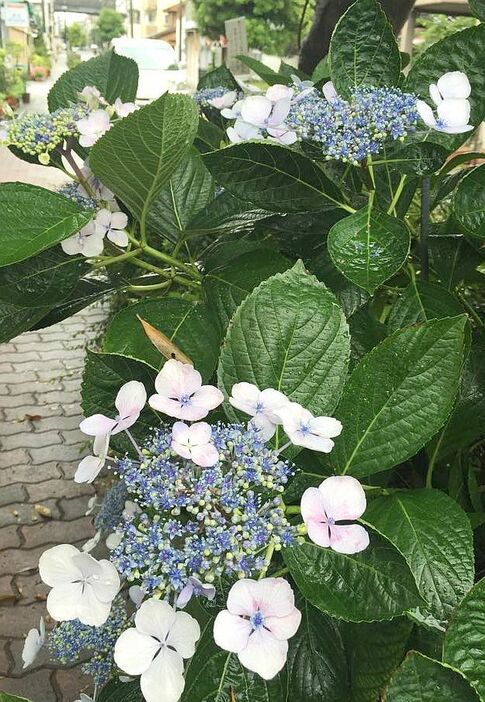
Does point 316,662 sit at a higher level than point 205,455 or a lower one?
lower

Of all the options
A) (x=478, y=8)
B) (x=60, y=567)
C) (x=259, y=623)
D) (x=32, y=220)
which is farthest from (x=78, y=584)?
(x=478, y=8)

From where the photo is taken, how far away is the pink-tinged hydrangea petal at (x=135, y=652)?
414 millimetres

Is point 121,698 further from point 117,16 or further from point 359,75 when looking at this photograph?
point 117,16

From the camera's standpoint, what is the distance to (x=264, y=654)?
404 mm

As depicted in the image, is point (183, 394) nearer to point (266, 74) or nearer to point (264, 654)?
point (264, 654)

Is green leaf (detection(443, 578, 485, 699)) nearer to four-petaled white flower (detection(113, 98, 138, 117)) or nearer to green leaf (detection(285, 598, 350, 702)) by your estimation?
green leaf (detection(285, 598, 350, 702))

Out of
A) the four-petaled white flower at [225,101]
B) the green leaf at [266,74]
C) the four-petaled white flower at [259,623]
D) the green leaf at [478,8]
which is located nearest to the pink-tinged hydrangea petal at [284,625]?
the four-petaled white flower at [259,623]

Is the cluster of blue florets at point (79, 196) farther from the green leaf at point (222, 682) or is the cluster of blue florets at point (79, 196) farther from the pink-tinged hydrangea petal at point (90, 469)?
the green leaf at point (222, 682)

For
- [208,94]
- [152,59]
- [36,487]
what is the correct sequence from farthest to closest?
[152,59], [36,487], [208,94]

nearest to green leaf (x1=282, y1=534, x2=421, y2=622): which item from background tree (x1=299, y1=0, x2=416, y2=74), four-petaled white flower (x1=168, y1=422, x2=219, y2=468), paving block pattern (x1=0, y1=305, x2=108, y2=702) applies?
four-petaled white flower (x1=168, y1=422, x2=219, y2=468)

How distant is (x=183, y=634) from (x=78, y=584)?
74 mm

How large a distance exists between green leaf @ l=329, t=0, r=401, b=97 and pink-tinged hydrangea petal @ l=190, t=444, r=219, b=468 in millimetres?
433

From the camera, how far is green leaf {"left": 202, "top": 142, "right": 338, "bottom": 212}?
64 centimetres

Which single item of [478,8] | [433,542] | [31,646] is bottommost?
[31,646]
